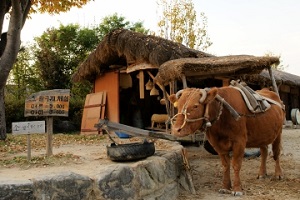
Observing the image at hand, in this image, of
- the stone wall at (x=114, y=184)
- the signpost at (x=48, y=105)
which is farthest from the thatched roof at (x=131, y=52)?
the stone wall at (x=114, y=184)

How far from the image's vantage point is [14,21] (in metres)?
7.42

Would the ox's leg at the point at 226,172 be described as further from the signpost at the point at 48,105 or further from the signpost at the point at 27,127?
the signpost at the point at 27,127

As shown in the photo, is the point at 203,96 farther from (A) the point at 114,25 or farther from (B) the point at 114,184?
(A) the point at 114,25

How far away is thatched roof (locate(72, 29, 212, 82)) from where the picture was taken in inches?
412

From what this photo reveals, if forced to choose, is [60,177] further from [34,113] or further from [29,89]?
[29,89]

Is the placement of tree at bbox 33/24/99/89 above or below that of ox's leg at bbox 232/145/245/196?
above

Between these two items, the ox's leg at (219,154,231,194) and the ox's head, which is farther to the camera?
the ox's leg at (219,154,231,194)

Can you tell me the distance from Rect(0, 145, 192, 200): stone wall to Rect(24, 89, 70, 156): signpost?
1691 mm

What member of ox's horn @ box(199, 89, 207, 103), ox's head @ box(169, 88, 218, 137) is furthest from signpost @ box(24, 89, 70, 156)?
ox's horn @ box(199, 89, 207, 103)

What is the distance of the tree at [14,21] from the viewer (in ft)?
24.3

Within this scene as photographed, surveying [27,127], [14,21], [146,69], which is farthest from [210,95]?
[146,69]

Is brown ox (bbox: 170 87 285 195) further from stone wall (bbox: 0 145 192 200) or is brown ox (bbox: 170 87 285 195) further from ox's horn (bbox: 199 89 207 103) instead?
stone wall (bbox: 0 145 192 200)

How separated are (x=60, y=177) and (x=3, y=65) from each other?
432cm

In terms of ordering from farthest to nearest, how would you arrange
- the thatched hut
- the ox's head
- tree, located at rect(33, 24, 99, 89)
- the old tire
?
1. tree, located at rect(33, 24, 99, 89)
2. the thatched hut
3. the old tire
4. the ox's head
